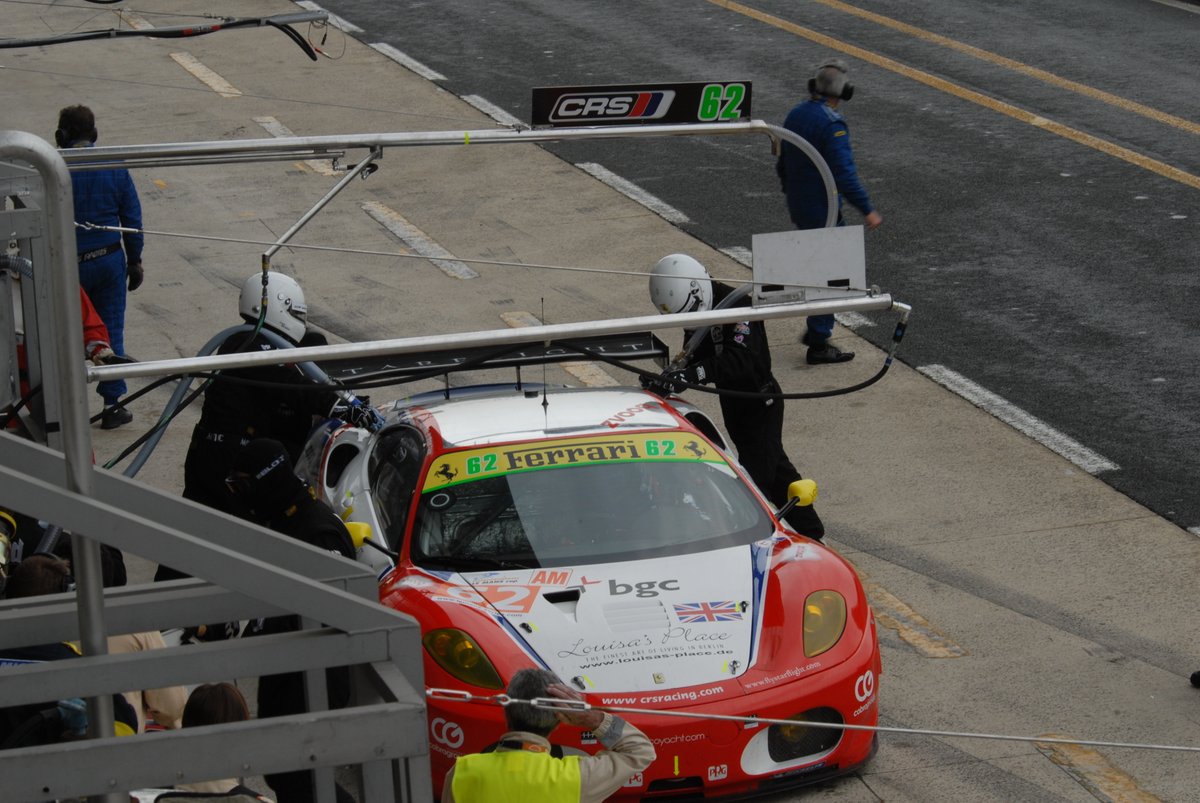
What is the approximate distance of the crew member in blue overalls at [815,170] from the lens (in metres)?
11.8

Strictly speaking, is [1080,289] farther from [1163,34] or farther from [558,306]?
[1163,34]

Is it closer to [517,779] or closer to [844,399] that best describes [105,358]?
[517,779]

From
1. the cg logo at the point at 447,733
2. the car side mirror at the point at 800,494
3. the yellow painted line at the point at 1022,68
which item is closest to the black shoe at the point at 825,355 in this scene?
the car side mirror at the point at 800,494

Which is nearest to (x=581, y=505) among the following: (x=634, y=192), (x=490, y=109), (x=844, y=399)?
(x=844, y=399)

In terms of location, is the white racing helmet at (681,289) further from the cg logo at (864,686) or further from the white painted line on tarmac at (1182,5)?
the white painted line on tarmac at (1182,5)

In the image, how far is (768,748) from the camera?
646 cm

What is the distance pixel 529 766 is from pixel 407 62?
1725 centimetres

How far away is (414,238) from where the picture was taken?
1499 cm

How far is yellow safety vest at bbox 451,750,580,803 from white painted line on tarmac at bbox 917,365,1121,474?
20.6 feet

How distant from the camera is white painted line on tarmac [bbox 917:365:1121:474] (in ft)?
34.3

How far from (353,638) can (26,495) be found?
79cm

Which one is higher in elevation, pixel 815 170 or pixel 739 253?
pixel 815 170

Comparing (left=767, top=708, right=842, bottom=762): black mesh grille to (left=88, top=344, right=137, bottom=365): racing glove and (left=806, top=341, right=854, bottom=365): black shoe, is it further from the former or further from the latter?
(left=806, top=341, right=854, bottom=365): black shoe

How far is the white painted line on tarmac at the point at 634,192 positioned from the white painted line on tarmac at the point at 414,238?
2.08 m
